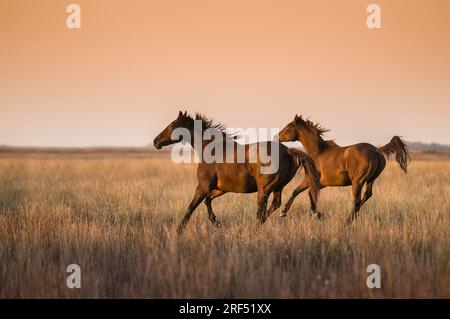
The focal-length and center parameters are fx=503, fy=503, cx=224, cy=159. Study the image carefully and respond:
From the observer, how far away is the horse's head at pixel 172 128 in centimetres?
914

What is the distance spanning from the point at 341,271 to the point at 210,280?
1.63 m

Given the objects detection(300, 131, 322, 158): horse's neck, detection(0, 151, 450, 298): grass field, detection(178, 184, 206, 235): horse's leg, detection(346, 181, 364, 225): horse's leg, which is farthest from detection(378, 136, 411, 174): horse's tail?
detection(178, 184, 206, 235): horse's leg

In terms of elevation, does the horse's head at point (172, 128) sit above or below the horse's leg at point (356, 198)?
above

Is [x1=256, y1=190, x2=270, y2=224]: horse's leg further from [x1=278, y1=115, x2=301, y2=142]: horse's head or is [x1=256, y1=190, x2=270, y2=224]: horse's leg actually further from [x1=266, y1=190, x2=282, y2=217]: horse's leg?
[x1=278, y1=115, x2=301, y2=142]: horse's head

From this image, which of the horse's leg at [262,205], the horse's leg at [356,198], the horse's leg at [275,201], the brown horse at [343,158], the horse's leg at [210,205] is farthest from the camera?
the brown horse at [343,158]

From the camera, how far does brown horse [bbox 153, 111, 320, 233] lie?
28.2 ft

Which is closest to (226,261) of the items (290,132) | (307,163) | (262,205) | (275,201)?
(262,205)

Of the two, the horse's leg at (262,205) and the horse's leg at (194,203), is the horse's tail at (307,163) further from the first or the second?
the horse's leg at (194,203)

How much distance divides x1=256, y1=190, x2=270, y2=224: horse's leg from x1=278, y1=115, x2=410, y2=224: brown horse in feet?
5.02

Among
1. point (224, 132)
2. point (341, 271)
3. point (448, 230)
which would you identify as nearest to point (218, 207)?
point (224, 132)

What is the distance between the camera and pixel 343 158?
1054 centimetres

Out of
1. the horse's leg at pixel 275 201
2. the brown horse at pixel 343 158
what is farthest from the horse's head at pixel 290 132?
the horse's leg at pixel 275 201

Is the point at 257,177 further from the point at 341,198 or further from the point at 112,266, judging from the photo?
the point at 341,198
